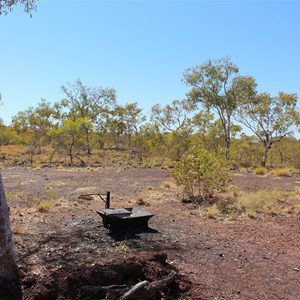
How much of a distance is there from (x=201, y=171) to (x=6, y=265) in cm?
819

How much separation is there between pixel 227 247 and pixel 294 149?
31466 millimetres

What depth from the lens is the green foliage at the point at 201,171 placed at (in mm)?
11359

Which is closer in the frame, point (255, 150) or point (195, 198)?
point (195, 198)

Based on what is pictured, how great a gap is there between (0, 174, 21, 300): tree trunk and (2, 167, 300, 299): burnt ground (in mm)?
151

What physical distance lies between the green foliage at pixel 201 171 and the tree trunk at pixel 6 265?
804 cm

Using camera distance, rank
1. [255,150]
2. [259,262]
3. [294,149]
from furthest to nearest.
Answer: [255,150] → [294,149] → [259,262]

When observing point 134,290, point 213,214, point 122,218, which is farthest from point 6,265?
point 213,214

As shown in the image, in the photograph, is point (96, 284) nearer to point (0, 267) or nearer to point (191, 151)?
point (0, 267)

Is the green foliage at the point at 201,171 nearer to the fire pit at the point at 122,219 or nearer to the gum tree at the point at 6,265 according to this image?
the fire pit at the point at 122,219

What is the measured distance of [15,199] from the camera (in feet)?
36.3

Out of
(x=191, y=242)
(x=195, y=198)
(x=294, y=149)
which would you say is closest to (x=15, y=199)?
(x=195, y=198)

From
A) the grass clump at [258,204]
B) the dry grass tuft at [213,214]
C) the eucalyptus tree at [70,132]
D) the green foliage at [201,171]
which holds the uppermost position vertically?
the eucalyptus tree at [70,132]

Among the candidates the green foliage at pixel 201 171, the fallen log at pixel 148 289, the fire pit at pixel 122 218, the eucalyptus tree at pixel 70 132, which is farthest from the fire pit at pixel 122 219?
the eucalyptus tree at pixel 70 132

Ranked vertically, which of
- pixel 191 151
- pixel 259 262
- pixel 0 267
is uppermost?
pixel 191 151
